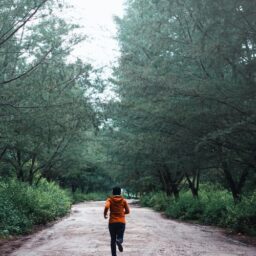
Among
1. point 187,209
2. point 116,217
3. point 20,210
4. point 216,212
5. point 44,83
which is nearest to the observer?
point 116,217

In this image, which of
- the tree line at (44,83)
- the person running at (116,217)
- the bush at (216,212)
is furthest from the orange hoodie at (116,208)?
the bush at (216,212)

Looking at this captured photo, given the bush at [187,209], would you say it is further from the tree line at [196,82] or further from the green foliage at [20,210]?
the green foliage at [20,210]

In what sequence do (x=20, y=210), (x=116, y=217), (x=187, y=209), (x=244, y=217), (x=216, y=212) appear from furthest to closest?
(x=187, y=209) < (x=216, y=212) < (x=20, y=210) < (x=244, y=217) < (x=116, y=217)

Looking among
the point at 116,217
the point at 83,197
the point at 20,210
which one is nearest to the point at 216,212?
the point at 20,210

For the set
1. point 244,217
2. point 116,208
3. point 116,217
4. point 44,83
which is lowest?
point 244,217

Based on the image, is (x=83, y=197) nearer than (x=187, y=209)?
No

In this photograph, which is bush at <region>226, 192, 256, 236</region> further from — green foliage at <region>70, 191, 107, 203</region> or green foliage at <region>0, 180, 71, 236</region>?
green foliage at <region>70, 191, 107, 203</region>

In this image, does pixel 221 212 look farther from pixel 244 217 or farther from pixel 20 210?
pixel 20 210

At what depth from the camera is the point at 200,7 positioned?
10.4 m

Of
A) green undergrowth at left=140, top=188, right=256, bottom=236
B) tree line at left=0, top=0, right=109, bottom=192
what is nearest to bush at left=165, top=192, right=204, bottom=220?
green undergrowth at left=140, top=188, right=256, bottom=236

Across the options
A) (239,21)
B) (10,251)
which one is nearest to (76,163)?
(10,251)

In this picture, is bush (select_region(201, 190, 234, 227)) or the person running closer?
the person running

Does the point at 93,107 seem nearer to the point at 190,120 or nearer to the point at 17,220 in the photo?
the point at 190,120

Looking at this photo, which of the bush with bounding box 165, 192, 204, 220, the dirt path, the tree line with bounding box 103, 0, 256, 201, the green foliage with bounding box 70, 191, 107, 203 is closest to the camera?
the dirt path
